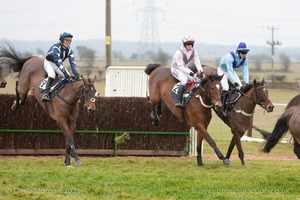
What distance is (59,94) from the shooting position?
14.1 m

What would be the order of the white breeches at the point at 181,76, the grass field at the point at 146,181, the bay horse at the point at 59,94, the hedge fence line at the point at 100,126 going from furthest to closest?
the hedge fence line at the point at 100,126 < the white breeches at the point at 181,76 < the bay horse at the point at 59,94 < the grass field at the point at 146,181

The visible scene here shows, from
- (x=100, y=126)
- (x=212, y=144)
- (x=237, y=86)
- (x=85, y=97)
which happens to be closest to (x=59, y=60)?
(x=85, y=97)

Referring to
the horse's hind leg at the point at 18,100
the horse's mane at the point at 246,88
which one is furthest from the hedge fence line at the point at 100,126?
the horse's mane at the point at 246,88

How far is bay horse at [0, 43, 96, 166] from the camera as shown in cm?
1357

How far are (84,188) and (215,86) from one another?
13.6ft

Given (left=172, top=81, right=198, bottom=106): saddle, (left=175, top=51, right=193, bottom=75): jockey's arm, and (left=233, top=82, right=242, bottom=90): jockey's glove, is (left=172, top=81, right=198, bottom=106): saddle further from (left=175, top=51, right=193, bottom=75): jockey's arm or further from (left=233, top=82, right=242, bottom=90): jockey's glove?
(left=233, top=82, right=242, bottom=90): jockey's glove

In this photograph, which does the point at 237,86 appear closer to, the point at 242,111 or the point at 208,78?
the point at 242,111

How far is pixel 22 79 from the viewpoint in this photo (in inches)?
597

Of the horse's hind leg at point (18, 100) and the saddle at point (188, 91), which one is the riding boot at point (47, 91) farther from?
the saddle at point (188, 91)

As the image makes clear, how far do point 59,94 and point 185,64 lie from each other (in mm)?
2685

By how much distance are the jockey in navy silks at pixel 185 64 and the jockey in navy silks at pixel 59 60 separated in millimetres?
2101

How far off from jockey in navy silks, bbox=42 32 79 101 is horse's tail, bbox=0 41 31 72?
1.35 metres

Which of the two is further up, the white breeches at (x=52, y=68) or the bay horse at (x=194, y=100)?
the white breeches at (x=52, y=68)

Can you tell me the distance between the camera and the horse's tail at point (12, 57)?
1573 centimetres
